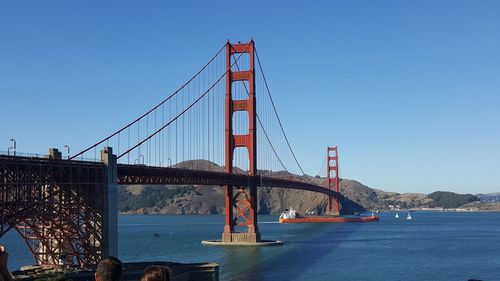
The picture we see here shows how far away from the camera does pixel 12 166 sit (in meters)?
33.5

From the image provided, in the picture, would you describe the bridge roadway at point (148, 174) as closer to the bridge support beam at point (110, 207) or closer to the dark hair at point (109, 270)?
the bridge support beam at point (110, 207)

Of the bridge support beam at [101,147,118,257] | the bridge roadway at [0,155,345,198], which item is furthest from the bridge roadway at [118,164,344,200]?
the bridge support beam at [101,147,118,257]

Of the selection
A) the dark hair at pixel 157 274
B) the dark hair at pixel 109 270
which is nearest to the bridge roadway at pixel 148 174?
the dark hair at pixel 109 270

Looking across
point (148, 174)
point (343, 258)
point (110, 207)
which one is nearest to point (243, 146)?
point (343, 258)

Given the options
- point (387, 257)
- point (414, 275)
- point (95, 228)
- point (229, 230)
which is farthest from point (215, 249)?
point (95, 228)

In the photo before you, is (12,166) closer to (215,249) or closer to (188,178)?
(188,178)

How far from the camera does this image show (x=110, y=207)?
4166 centimetres

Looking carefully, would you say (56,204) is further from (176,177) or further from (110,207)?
(176,177)

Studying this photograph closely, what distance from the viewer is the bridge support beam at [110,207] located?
41.2 meters

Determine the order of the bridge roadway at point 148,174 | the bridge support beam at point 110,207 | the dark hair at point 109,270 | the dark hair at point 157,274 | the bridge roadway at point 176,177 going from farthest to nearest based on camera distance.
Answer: the bridge roadway at point 176,177 < the bridge support beam at point 110,207 < the bridge roadway at point 148,174 < the dark hair at point 109,270 < the dark hair at point 157,274

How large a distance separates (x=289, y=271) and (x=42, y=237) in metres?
22.4

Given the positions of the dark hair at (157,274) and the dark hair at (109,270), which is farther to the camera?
the dark hair at (109,270)

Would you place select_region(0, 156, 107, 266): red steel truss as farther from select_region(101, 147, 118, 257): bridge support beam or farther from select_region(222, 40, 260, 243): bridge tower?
select_region(222, 40, 260, 243): bridge tower

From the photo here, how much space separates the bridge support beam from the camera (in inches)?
1623
